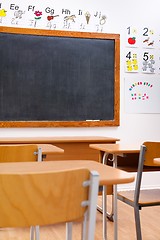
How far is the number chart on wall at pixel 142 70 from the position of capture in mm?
5285

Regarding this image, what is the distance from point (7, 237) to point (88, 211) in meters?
2.28

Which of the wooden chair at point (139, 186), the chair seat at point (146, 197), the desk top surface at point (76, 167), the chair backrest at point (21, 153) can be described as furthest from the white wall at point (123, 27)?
the desk top surface at point (76, 167)

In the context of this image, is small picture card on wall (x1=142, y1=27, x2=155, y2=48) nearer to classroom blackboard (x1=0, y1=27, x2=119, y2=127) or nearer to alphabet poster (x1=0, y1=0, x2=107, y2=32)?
classroom blackboard (x1=0, y1=27, x2=119, y2=127)

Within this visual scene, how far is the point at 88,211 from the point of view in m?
1.14

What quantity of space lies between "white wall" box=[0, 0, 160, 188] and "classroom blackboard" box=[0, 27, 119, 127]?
102mm

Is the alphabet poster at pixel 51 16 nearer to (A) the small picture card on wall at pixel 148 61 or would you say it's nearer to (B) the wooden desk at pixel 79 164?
(A) the small picture card on wall at pixel 148 61

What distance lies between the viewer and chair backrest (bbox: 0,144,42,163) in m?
2.02

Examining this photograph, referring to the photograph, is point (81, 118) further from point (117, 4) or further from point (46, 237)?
point (46, 237)

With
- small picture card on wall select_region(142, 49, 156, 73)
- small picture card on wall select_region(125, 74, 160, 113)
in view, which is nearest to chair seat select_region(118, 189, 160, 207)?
small picture card on wall select_region(125, 74, 160, 113)

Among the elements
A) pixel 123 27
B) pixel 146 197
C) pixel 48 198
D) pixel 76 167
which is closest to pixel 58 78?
pixel 123 27

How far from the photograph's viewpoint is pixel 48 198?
1.09 m

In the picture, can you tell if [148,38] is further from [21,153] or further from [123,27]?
[21,153]

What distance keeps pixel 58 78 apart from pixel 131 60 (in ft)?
3.52

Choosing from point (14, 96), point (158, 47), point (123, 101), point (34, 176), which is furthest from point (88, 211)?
point (158, 47)
